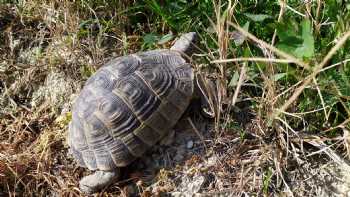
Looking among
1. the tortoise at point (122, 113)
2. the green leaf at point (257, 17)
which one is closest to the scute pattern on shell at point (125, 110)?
the tortoise at point (122, 113)

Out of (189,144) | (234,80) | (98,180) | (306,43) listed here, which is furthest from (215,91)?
(98,180)

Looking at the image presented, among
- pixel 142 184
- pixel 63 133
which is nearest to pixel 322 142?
pixel 142 184

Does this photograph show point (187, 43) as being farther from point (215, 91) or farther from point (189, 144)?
point (189, 144)

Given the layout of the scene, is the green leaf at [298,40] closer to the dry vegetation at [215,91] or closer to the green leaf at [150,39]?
the dry vegetation at [215,91]

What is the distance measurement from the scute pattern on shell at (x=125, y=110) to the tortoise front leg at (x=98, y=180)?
4 centimetres

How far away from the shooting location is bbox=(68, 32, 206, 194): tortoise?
258cm

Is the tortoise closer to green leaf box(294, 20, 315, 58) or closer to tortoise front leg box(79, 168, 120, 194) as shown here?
tortoise front leg box(79, 168, 120, 194)

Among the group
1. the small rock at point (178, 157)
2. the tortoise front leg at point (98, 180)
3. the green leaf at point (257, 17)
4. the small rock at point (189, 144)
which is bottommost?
the tortoise front leg at point (98, 180)

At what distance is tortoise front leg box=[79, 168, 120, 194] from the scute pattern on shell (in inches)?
1.6

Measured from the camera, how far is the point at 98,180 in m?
2.59

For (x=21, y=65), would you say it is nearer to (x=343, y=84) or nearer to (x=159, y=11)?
(x=159, y=11)

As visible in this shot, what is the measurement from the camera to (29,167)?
2857 millimetres

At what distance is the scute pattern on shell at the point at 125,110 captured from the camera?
8.46ft

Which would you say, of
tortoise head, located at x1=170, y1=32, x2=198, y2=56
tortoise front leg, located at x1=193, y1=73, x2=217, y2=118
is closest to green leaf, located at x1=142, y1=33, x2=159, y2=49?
tortoise head, located at x1=170, y1=32, x2=198, y2=56
